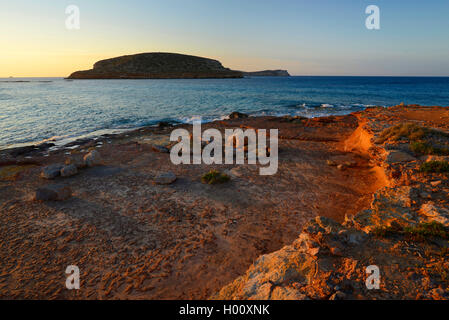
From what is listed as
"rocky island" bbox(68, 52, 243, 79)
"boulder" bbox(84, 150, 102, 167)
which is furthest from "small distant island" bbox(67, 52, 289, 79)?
"boulder" bbox(84, 150, 102, 167)

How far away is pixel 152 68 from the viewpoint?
14712 centimetres

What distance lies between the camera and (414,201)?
621 cm

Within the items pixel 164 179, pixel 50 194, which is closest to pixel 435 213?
pixel 164 179

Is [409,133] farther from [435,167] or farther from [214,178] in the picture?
[214,178]

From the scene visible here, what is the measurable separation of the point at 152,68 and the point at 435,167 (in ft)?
533

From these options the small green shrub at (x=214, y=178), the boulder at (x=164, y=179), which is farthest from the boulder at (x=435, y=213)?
the boulder at (x=164, y=179)

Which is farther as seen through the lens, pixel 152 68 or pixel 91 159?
pixel 152 68

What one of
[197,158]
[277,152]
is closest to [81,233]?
[197,158]

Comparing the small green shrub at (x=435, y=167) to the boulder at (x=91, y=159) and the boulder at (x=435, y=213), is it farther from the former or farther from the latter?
the boulder at (x=91, y=159)

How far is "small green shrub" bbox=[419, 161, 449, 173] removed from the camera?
7.65 metres

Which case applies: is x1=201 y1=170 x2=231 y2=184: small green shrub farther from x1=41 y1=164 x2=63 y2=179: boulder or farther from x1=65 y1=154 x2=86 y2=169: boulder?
x1=41 y1=164 x2=63 y2=179: boulder

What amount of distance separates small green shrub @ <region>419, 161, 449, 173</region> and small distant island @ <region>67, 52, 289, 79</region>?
472 feet

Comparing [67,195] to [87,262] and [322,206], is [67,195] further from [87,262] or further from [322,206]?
[322,206]

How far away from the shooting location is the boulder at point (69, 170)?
35.9ft
